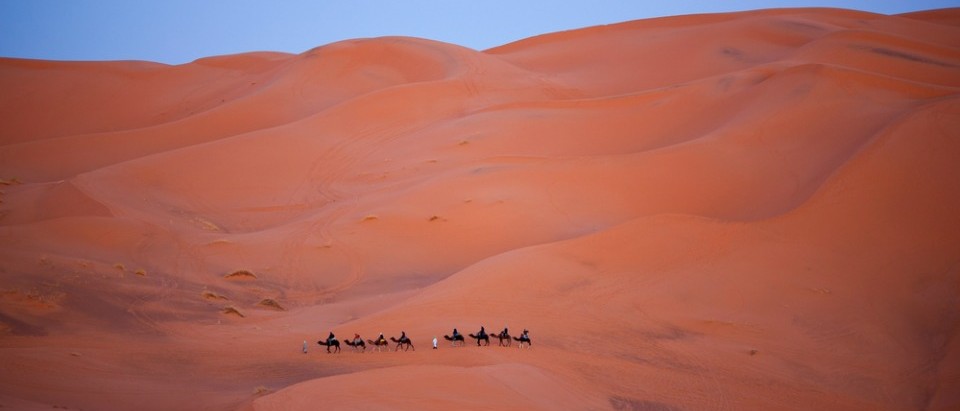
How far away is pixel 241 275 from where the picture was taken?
19625 mm

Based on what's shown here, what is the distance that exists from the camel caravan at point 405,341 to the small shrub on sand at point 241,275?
5.41 meters

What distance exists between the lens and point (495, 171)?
24.5 m

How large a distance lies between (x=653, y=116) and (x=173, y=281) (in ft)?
49.6

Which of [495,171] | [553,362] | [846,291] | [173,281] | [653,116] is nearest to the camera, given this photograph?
[553,362]

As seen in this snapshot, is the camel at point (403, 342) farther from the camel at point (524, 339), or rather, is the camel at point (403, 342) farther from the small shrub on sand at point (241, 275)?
the small shrub on sand at point (241, 275)

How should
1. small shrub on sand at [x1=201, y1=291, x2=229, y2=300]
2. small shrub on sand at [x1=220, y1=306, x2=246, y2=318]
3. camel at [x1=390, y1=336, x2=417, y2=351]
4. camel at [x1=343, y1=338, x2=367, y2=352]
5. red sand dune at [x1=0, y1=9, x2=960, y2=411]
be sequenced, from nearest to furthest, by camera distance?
1. red sand dune at [x1=0, y1=9, x2=960, y2=411]
2. camel at [x1=343, y1=338, x2=367, y2=352]
3. camel at [x1=390, y1=336, x2=417, y2=351]
4. small shrub on sand at [x1=220, y1=306, x2=246, y2=318]
5. small shrub on sand at [x1=201, y1=291, x2=229, y2=300]

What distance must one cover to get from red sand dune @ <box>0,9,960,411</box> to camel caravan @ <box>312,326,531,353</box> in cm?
23

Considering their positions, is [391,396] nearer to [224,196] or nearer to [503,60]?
[224,196]

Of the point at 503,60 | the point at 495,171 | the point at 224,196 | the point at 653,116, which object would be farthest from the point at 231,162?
the point at 503,60

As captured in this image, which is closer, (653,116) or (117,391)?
(117,391)

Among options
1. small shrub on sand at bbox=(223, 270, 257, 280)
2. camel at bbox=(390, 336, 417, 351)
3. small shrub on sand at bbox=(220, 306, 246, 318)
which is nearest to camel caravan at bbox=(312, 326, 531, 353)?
camel at bbox=(390, 336, 417, 351)

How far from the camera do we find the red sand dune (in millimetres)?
13570

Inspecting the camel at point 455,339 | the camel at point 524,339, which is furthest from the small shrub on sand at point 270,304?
the camel at point 524,339

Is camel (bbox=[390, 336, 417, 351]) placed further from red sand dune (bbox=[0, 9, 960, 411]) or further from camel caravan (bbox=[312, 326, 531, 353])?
red sand dune (bbox=[0, 9, 960, 411])
